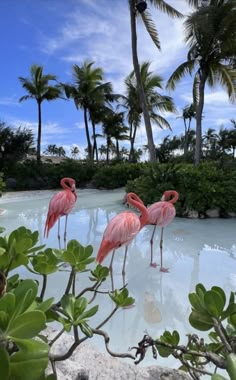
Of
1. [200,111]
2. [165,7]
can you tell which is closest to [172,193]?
[200,111]

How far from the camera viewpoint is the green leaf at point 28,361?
0.48 m

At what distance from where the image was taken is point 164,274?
11.4 feet

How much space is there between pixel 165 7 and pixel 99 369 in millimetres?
12444

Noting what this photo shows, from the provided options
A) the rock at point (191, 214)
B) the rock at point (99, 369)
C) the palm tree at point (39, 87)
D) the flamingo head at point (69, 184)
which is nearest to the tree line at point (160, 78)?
the palm tree at point (39, 87)

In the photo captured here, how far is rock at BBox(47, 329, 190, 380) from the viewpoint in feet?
3.74

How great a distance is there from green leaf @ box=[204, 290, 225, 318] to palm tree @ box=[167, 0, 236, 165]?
40.3 feet

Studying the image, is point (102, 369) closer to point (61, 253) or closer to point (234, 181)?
point (61, 253)

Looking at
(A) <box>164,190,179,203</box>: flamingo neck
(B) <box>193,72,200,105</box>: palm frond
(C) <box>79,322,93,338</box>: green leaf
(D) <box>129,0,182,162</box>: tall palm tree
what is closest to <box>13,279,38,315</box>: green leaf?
(C) <box>79,322,93,338</box>: green leaf

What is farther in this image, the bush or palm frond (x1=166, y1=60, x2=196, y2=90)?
palm frond (x1=166, y1=60, x2=196, y2=90)

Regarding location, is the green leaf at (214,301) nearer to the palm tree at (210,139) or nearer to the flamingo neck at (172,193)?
the flamingo neck at (172,193)

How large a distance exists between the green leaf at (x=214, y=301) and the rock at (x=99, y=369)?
640 mm

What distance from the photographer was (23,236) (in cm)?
84

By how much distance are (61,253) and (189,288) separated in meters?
2.48

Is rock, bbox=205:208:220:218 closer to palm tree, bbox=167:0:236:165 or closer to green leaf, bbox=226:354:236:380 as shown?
palm tree, bbox=167:0:236:165
